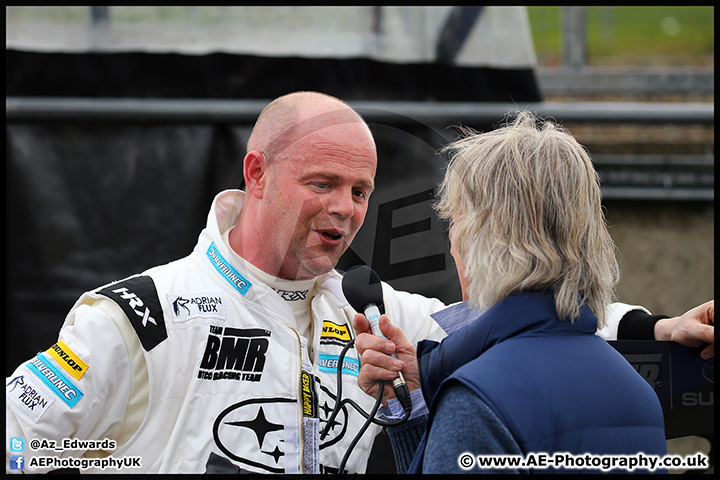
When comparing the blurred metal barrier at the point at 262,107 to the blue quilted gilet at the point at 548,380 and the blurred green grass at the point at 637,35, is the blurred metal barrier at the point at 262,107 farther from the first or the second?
the blurred green grass at the point at 637,35

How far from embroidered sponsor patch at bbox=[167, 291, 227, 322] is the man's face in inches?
8.4

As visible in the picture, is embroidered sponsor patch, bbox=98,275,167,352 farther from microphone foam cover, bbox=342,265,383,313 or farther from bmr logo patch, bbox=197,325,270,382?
microphone foam cover, bbox=342,265,383,313

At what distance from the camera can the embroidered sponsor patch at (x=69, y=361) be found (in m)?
1.78

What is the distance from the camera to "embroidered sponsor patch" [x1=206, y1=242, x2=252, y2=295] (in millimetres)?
2025

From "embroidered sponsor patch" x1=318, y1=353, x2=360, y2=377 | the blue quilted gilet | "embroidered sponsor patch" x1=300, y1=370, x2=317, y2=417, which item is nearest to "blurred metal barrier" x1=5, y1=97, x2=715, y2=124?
"embroidered sponsor patch" x1=318, y1=353, x2=360, y2=377

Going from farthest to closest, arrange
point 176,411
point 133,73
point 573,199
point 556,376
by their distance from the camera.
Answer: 1. point 133,73
2. point 176,411
3. point 573,199
4. point 556,376

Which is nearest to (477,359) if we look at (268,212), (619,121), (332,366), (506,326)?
(506,326)

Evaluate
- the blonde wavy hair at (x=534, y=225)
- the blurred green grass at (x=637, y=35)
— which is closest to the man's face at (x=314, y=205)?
the blonde wavy hair at (x=534, y=225)

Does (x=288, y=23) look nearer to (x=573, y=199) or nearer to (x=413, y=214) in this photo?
(x=413, y=214)

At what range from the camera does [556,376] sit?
1312 mm

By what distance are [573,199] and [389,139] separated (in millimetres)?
1741

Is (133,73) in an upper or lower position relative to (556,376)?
upper
